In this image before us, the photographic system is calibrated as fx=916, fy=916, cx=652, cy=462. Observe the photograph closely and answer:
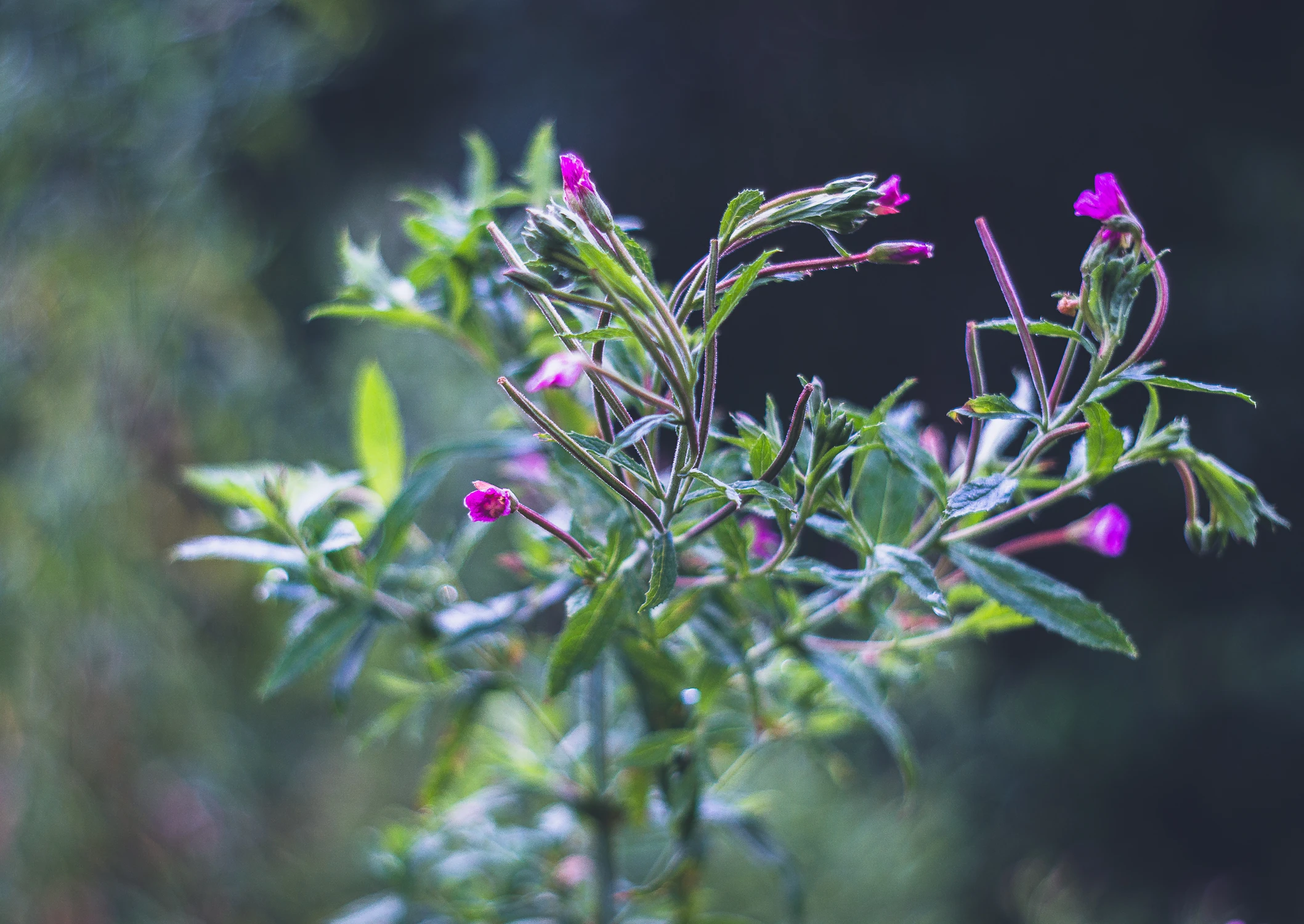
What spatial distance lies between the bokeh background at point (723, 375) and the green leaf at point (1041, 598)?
2.91 ft

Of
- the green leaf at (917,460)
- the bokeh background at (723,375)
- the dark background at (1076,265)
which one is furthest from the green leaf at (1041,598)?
the dark background at (1076,265)

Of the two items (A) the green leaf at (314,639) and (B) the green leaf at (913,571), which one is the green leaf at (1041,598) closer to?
(B) the green leaf at (913,571)

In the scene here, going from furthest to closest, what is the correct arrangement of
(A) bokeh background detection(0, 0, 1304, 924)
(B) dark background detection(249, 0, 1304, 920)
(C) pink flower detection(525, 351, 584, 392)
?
(B) dark background detection(249, 0, 1304, 920) → (A) bokeh background detection(0, 0, 1304, 924) → (C) pink flower detection(525, 351, 584, 392)

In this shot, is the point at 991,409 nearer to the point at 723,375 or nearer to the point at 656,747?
the point at 656,747

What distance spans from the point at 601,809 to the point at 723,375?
102 cm

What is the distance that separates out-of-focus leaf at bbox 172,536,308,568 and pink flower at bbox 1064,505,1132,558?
27 cm

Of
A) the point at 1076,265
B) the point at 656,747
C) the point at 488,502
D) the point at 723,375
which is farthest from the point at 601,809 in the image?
the point at 1076,265

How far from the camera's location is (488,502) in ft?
0.74

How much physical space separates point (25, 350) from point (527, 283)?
1.36 m

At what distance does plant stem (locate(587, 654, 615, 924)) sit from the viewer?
1.19 feet

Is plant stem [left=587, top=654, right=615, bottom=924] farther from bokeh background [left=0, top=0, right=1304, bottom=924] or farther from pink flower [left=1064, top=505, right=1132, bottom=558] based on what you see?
bokeh background [left=0, top=0, right=1304, bottom=924]

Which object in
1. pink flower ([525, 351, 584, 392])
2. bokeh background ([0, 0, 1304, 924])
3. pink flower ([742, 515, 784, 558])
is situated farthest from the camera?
bokeh background ([0, 0, 1304, 924])

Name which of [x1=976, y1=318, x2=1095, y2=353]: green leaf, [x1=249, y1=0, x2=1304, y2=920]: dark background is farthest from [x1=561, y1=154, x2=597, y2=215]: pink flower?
[x1=249, y1=0, x2=1304, y2=920]: dark background

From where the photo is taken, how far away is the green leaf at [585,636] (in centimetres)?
26
